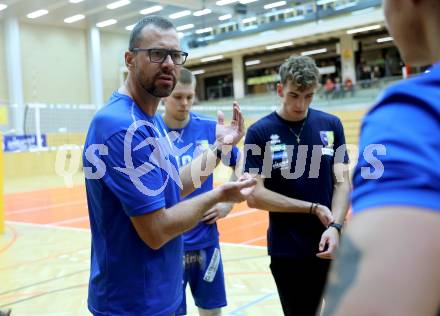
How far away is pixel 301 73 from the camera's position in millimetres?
2877

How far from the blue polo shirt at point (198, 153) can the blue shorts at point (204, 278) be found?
0.07 m

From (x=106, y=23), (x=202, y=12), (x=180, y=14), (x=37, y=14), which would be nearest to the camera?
(x=37, y=14)

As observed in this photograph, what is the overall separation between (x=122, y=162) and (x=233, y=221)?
24.2 feet

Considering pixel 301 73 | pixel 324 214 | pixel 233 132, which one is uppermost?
pixel 301 73

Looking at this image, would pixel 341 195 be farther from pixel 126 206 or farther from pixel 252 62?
pixel 252 62

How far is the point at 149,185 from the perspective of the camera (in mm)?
1912

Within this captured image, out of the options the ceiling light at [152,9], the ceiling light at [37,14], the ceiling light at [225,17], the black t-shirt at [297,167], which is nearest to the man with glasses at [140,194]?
the black t-shirt at [297,167]

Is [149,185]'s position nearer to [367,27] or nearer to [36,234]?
[36,234]

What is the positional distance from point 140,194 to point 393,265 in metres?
1.42

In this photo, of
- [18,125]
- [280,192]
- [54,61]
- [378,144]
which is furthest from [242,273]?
[54,61]

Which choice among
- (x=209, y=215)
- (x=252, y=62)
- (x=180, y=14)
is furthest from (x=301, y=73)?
(x=252, y=62)

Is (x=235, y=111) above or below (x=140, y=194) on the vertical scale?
above

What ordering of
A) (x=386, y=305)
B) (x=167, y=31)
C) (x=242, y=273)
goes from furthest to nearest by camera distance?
(x=242, y=273) < (x=167, y=31) < (x=386, y=305)

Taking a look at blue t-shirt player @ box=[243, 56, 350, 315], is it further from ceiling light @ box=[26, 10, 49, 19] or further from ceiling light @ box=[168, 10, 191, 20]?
ceiling light @ box=[168, 10, 191, 20]
